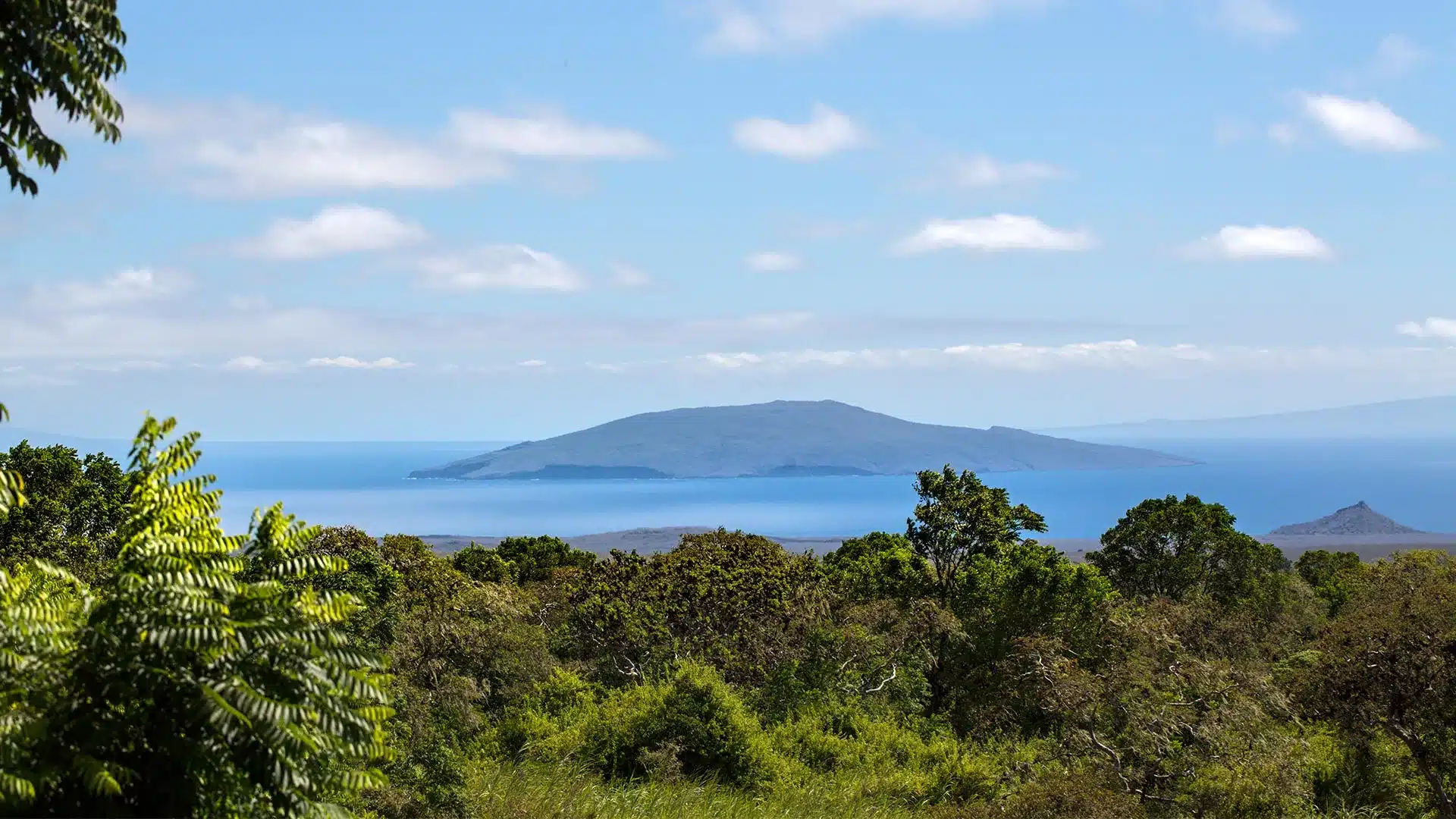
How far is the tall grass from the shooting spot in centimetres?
1681

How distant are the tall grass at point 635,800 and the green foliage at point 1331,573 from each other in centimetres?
3626

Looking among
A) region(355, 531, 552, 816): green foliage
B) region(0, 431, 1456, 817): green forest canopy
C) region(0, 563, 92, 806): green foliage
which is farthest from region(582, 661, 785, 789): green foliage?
region(0, 563, 92, 806): green foliage

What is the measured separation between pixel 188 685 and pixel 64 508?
125 feet

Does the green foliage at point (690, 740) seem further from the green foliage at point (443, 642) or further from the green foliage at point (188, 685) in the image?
the green foliage at point (188, 685)

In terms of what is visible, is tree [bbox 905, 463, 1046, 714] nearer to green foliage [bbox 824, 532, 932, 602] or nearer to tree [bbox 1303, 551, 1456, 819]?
green foliage [bbox 824, 532, 932, 602]

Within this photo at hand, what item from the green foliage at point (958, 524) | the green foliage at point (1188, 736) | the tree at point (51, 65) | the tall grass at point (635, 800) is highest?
the tree at point (51, 65)

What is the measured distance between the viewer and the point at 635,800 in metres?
18.5

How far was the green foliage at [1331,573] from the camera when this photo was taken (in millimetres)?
50625

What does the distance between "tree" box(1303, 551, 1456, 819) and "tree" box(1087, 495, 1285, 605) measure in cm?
2529

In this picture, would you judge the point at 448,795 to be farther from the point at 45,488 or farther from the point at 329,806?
the point at 45,488

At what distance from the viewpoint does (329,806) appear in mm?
6660

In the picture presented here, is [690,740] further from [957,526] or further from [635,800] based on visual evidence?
[957,526]

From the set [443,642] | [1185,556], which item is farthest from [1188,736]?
[1185,556]

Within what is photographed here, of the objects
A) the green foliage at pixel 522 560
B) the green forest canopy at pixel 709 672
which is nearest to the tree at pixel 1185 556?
the green forest canopy at pixel 709 672
